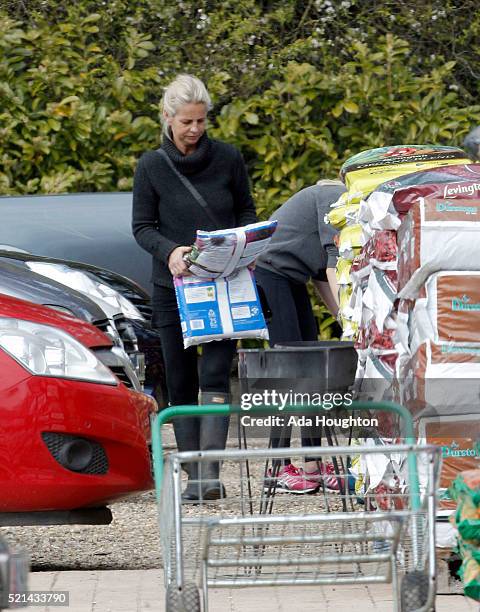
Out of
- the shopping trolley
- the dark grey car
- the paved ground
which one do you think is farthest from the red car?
the dark grey car

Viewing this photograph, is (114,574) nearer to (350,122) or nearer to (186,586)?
(186,586)

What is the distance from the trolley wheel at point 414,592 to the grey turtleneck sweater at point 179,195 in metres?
2.90

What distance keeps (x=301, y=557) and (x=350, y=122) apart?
7654 millimetres

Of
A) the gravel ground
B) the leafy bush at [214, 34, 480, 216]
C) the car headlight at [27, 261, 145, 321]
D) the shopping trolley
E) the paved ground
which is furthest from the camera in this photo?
the leafy bush at [214, 34, 480, 216]

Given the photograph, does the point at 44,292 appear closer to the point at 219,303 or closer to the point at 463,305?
the point at 219,303

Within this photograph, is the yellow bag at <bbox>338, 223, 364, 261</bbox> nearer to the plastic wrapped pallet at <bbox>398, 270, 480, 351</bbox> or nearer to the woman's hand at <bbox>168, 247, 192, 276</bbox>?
the woman's hand at <bbox>168, 247, 192, 276</bbox>

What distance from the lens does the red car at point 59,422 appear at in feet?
16.4

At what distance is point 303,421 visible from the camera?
484cm

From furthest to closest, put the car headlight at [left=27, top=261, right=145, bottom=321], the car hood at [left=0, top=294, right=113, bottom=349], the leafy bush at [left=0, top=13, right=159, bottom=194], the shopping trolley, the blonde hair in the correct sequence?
the leafy bush at [left=0, top=13, right=159, bottom=194] → the car headlight at [left=27, top=261, right=145, bottom=321] → the blonde hair → the car hood at [left=0, top=294, right=113, bottom=349] → the shopping trolley

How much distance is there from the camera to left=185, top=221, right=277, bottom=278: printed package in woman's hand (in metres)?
5.47

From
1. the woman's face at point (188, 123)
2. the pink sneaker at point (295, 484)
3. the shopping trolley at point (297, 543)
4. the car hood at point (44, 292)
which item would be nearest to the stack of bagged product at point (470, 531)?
the shopping trolley at point (297, 543)

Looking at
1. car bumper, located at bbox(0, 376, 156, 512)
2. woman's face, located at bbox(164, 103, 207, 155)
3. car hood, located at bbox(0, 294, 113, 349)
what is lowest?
car bumper, located at bbox(0, 376, 156, 512)

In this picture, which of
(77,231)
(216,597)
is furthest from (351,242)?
(77,231)

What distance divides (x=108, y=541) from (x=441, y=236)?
7.78 ft
